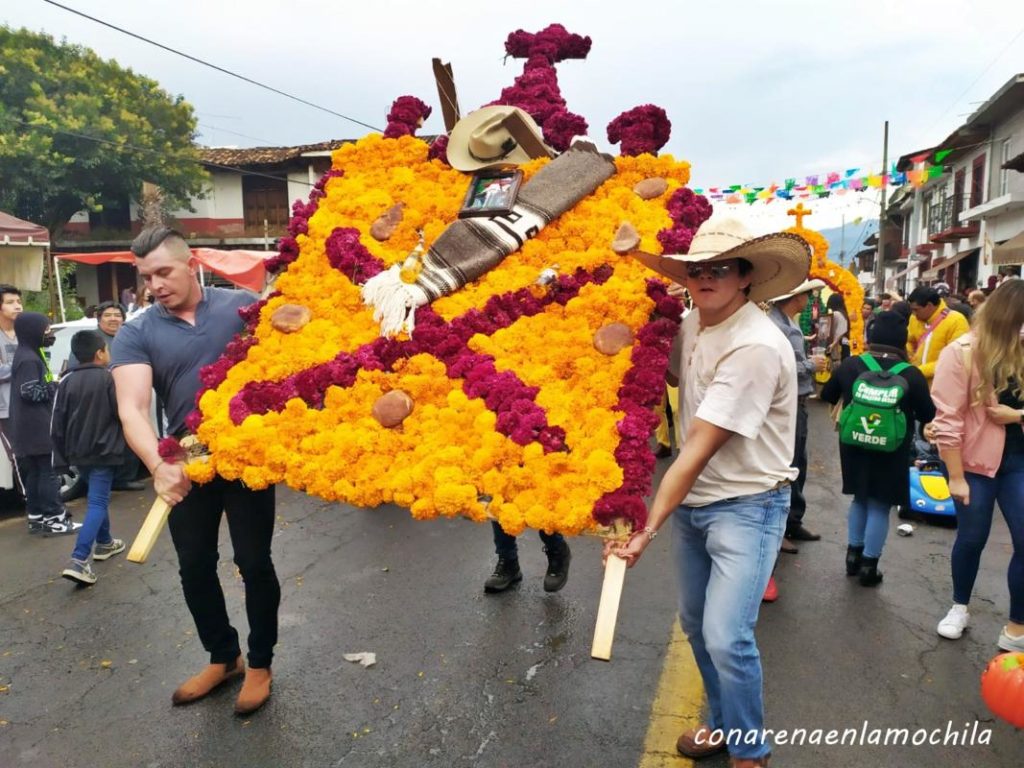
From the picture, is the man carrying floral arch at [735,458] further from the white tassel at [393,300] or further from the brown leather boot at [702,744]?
the white tassel at [393,300]

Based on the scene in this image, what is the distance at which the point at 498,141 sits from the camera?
4.04 metres

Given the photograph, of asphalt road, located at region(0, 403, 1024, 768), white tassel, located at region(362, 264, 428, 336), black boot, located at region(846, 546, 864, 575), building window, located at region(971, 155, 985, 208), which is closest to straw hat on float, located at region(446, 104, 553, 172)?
white tassel, located at region(362, 264, 428, 336)

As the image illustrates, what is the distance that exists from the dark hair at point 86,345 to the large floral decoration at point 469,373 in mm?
2617

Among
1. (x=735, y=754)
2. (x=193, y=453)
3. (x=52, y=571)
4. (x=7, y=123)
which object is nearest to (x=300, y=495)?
(x=52, y=571)

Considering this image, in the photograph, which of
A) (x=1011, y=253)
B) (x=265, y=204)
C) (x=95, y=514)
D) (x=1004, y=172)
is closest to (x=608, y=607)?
(x=95, y=514)

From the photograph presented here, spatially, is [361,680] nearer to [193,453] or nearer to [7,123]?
[193,453]

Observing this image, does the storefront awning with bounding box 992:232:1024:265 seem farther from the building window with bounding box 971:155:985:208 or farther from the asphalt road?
the asphalt road

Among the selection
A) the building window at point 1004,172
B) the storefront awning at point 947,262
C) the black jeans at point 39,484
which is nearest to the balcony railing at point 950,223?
the storefront awning at point 947,262

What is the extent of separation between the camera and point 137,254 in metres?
3.11

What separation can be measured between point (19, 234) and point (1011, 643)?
12463 mm

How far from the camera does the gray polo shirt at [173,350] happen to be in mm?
3100

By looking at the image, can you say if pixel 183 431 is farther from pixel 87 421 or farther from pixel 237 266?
pixel 237 266

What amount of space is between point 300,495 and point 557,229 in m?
4.33

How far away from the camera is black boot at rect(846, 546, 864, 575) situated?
460cm
